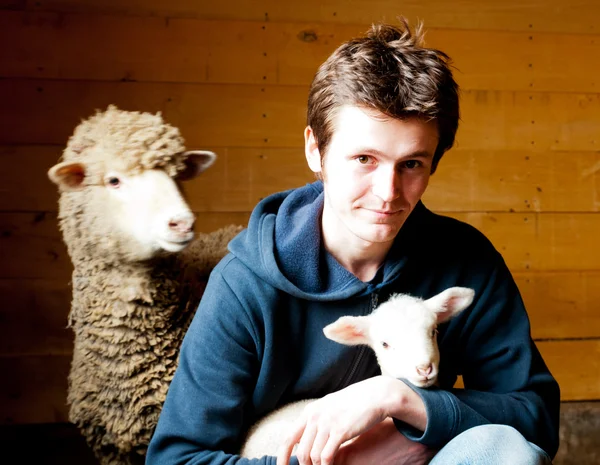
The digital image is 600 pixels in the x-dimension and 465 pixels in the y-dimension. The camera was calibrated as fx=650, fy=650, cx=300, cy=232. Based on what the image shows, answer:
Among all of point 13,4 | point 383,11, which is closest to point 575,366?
point 383,11

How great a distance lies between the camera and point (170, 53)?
6.93ft

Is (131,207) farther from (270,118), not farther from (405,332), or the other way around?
(270,118)

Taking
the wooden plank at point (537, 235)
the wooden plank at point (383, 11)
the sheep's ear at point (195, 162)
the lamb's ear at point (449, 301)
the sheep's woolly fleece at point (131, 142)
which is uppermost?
the wooden plank at point (383, 11)

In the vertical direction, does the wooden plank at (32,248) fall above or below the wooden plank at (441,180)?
below

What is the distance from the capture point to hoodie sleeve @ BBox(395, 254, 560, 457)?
122cm

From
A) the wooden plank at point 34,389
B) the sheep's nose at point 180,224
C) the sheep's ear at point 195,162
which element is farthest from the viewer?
the wooden plank at point 34,389

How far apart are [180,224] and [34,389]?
1.13 metres

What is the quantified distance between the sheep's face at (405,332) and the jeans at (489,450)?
0.35 ft

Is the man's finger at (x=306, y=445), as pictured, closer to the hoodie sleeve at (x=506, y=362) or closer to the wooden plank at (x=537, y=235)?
the hoodie sleeve at (x=506, y=362)

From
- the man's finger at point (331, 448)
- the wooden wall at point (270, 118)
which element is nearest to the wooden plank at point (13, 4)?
the wooden wall at point (270, 118)

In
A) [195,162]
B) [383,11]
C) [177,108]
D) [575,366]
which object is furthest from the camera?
[575,366]

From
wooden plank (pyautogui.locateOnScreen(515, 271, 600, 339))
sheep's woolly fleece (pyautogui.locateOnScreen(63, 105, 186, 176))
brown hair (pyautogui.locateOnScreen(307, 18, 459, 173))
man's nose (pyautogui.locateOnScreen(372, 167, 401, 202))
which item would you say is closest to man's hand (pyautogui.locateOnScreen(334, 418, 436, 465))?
man's nose (pyautogui.locateOnScreen(372, 167, 401, 202))

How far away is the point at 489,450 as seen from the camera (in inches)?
40.9

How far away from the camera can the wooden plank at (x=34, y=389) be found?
2.12 m
